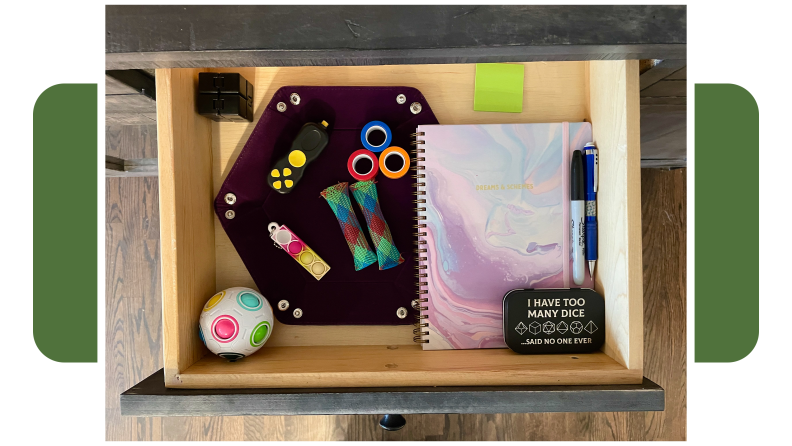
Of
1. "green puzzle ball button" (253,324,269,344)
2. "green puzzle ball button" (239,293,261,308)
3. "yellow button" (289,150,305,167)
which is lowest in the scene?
"green puzzle ball button" (253,324,269,344)

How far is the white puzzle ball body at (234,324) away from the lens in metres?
0.71

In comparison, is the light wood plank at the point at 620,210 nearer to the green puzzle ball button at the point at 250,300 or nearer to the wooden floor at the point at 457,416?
the green puzzle ball button at the point at 250,300

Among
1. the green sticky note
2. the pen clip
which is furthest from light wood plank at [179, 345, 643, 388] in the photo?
the green sticky note

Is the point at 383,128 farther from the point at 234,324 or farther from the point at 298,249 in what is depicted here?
the point at 234,324

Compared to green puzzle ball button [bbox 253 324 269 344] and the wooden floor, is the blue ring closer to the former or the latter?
green puzzle ball button [bbox 253 324 269 344]

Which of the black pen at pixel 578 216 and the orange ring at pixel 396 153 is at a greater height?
the orange ring at pixel 396 153

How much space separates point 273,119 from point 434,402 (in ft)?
1.69

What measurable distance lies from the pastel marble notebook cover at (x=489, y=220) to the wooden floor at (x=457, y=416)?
0.92 metres

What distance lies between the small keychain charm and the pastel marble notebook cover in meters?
0.18

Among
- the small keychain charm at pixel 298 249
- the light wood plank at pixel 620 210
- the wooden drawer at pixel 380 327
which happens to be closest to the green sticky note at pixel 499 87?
the wooden drawer at pixel 380 327

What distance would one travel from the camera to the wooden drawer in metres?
0.66

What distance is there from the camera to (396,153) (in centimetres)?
80
